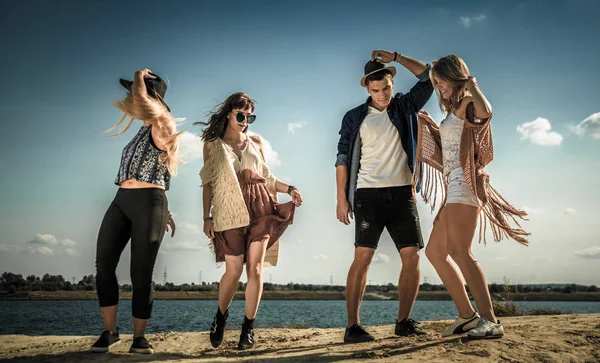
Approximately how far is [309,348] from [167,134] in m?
2.49

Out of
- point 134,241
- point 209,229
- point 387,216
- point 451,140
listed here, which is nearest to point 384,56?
point 451,140

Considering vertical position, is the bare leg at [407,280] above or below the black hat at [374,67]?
below

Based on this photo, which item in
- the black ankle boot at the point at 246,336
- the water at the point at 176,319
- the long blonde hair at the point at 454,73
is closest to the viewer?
the long blonde hair at the point at 454,73

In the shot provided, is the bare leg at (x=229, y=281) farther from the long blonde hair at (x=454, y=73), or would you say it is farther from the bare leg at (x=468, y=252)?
the long blonde hair at (x=454, y=73)

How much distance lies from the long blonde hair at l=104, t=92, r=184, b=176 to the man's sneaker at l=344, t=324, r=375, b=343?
232 cm

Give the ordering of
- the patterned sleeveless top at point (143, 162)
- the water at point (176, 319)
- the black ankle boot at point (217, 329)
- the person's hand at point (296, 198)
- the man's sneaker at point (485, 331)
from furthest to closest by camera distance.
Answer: the water at point (176, 319)
the person's hand at point (296, 198)
the black ankle boot at point (217, 329)
the patterned sleeveless top at point (143, 162)
the man's sneaker at point (485, 331)

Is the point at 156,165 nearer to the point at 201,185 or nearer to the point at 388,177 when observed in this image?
the point at 201,185

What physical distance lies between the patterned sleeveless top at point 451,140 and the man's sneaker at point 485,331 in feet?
4.42

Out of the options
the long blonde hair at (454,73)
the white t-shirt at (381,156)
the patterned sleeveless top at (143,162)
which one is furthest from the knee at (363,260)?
the patterned sleeveless top at (143,162)

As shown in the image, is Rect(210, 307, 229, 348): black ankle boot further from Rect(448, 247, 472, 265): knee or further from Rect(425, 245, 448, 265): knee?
Rect(448, 247, 472, 265): knee

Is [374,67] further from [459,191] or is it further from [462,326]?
[462,326]

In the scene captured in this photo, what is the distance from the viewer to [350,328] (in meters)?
4.69

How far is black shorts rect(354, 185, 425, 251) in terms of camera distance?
475cm

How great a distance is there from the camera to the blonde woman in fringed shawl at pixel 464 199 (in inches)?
161
